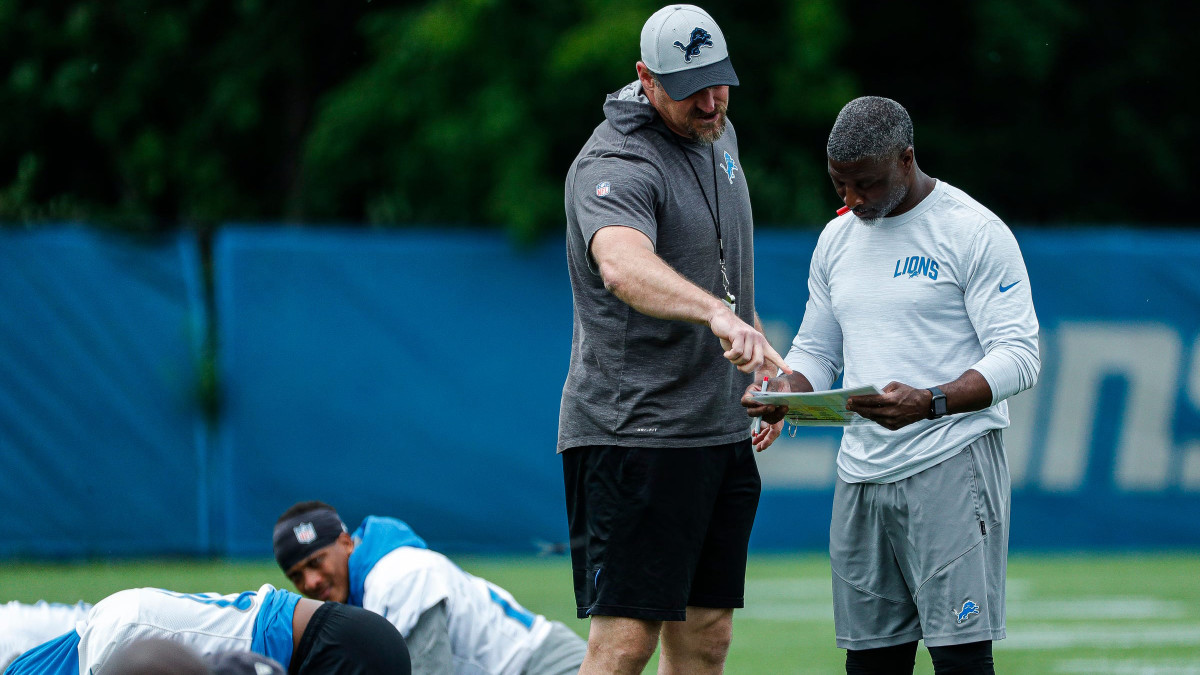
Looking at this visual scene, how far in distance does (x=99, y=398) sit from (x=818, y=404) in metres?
8.07

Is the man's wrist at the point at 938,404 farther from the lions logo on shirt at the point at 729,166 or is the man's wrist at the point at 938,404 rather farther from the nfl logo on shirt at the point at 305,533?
the nfl logo on shirt at the point at 305,533

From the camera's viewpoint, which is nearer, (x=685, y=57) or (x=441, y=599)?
(x=685, y=57)

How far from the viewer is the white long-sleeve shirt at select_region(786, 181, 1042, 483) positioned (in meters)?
3.90

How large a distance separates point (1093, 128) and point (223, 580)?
491 inches

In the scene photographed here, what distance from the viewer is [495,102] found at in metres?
13.4

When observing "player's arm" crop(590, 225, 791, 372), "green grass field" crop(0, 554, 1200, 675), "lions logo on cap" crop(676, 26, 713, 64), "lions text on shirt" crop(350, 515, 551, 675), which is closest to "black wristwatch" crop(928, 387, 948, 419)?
"player's arm" crop(590, 225, 791, 372)

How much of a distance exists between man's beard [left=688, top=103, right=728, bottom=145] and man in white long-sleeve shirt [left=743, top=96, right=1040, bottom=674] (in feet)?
1.20

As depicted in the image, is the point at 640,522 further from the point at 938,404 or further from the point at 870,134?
the point at 870,134

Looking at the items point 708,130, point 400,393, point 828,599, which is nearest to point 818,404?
point 708,130

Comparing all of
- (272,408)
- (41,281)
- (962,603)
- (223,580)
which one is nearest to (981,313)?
(962,603)

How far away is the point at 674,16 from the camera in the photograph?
4.18 m

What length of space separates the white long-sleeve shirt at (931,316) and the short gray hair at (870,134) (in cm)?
22

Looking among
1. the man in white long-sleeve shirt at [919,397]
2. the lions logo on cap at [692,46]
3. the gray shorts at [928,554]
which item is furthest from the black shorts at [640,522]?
the lions logo on cap at [692,46]

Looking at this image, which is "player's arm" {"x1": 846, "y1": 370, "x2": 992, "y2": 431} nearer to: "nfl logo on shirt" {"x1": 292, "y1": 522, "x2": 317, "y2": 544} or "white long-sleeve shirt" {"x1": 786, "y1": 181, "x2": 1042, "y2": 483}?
"white long-sleeve shirt" {"x1": 786, "y1": 181, "x2": 1042, "y2": 483}
